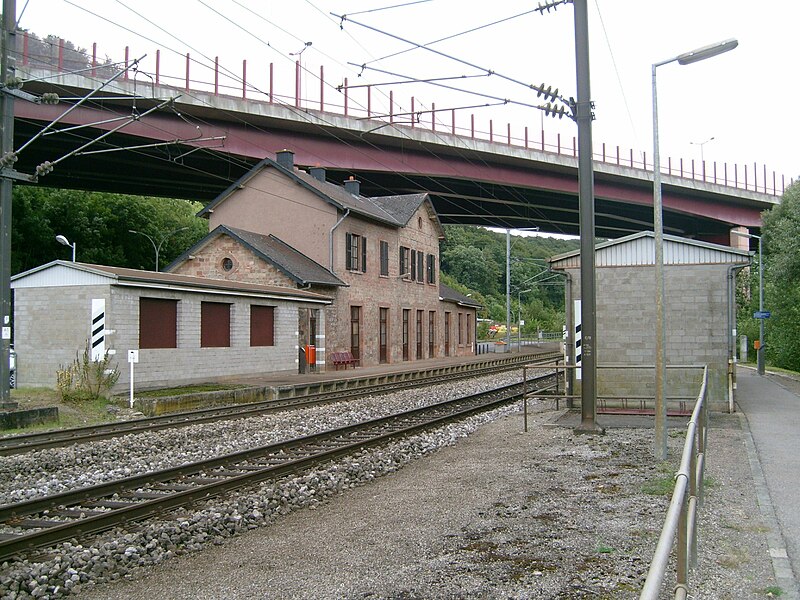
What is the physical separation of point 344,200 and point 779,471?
2662 centimetres

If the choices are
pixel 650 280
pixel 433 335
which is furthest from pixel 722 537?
pixel 433 335

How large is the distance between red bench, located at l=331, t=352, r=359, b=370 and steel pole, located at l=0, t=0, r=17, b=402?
55.4 ft

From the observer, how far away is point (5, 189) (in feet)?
52.3

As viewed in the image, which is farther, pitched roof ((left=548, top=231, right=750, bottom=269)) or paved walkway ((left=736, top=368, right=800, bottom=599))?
pitched roof ((left=548, top=231, right=750, bottom=269))

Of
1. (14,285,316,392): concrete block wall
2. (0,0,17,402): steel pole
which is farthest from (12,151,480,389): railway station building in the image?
(0,0,17,402): steel pole

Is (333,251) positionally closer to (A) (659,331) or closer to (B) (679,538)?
(A) (659,331)

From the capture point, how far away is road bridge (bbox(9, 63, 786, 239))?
2942cm

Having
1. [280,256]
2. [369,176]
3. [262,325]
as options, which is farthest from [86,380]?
[369,176]

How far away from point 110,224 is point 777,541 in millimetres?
51230

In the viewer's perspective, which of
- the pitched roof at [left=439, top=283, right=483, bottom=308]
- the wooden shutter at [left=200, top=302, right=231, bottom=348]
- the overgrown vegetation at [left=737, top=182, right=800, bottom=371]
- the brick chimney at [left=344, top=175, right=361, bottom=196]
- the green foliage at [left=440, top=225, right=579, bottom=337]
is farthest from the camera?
the green foliage at [left=440, top=225, right=579, bottom=337]

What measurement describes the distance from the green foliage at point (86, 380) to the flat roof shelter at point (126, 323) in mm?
574

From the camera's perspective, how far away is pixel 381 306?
1459 inches

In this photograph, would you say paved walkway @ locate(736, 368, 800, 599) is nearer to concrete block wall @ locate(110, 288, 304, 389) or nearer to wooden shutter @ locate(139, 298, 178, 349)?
concrete block wall @ locate(110, 288, 304, 389)

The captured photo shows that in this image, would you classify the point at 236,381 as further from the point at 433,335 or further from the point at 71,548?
the point at 433,335
